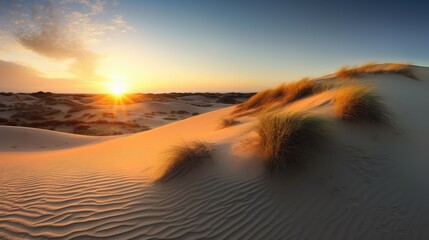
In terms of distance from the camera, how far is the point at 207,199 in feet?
11.7

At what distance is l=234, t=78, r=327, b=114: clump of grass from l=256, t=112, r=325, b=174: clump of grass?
13.5 feet

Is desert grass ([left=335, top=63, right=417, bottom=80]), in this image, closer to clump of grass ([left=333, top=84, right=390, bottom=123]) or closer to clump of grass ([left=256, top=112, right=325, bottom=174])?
clump of grass ([left=333, top=84, right=390, bottom=123])

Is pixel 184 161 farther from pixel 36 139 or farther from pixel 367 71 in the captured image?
pixel 36 139

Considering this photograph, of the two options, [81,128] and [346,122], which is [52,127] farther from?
[346,122]

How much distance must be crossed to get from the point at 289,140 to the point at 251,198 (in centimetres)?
102

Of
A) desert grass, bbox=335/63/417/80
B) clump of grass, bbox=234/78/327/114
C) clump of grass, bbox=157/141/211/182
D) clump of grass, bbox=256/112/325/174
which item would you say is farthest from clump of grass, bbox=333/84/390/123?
desert grass, bbox=335/63/417/80

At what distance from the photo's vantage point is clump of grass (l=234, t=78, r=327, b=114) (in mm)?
8281

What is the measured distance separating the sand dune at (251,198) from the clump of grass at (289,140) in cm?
→ 15

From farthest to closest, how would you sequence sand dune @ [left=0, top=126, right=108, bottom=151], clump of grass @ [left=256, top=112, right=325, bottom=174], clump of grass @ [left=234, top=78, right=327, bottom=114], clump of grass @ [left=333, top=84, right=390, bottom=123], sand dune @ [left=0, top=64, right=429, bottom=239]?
1. sand dune @ [left=0, top=126, right=108, bottom=151]
2. clump of grass @ [left=234, top=78, right=327, bottom=114]
3. clump of grass @ [left=333, top=84, right=390, bottom=123]
4. clump of grass @ [left=256, top=112, right=325, bottom=174]
5. sand dune @ [left=0, top=64, right=429, bottom=239]

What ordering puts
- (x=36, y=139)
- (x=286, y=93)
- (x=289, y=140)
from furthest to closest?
(x=36, y=139) < (x=286, y=93) < (x=289, y=140)

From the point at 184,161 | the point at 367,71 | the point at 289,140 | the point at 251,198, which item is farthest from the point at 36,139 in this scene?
the point at 367,71

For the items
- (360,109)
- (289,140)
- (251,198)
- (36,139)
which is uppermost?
(360,109)

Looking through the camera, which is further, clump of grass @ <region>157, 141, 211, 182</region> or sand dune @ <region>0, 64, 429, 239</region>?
clump of grass @ <region>157, 141, 211, 182</region>

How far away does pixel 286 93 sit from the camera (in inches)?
357
